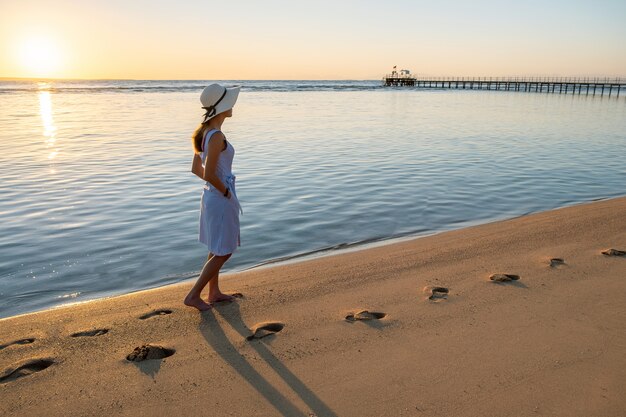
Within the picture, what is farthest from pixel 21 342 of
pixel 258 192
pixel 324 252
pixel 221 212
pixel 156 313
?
pixel 258 192

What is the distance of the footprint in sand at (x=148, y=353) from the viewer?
3506mm

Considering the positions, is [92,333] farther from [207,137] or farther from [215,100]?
[215,100]

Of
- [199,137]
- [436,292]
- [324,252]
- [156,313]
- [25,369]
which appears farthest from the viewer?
[324,252]

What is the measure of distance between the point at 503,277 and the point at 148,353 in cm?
342

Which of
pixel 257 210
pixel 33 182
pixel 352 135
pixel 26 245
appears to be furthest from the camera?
pixel 352 135

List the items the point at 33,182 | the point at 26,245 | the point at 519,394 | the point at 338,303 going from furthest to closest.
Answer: the point at 33,182 → the point at 26,245 → the point at 338,303 → the point at 519,394

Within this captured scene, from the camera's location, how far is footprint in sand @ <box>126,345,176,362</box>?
351 cm

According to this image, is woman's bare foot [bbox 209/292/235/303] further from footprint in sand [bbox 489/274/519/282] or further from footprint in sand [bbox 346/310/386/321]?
footprint in sand [bbox 489/274/519/282]

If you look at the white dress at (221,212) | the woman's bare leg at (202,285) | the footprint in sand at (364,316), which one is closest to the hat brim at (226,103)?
the white dress at (221,212)

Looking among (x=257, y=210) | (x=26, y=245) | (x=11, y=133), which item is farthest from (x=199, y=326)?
(x=11, y=133)

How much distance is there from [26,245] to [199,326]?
3951 mm

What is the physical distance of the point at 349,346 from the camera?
11.9 feet

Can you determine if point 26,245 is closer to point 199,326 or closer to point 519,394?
point 199,326

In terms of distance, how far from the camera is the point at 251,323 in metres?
4.09
